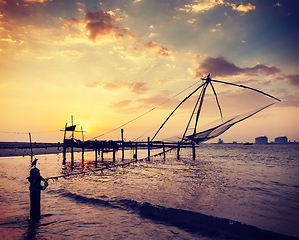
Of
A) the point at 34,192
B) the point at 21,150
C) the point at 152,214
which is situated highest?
the point at 34,192

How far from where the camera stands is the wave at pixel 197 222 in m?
6.34

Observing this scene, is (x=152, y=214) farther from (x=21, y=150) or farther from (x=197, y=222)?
(x=21, y=150)

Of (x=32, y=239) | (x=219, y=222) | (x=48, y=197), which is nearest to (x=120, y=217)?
(x=32, y=239)

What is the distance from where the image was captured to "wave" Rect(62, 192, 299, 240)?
6339 millimetres

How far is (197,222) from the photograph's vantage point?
7355mm

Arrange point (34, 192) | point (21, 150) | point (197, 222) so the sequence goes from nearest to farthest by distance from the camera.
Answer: point (34, 192)
point (197, 222)
point (21, 150)

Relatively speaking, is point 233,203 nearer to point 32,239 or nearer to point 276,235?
point 276,235

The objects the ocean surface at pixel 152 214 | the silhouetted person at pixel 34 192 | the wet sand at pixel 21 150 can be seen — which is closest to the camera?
the ocean surface at pixel 152 214

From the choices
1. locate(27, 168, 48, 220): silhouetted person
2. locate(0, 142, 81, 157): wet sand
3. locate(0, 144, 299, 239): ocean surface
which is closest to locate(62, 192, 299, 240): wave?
locate(0, 144, 299, 239): ocean surface

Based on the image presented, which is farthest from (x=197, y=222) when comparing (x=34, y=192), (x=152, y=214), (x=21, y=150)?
(x=21, y=150)

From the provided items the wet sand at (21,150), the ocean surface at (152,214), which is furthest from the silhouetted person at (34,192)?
the wet sand at (21,150)

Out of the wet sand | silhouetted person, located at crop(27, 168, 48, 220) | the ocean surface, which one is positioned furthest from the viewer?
the wet sand

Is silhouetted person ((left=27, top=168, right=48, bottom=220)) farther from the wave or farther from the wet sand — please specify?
the wet sand

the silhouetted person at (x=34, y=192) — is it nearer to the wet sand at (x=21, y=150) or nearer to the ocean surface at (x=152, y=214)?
the ocean surface at (x=152, y=214)
